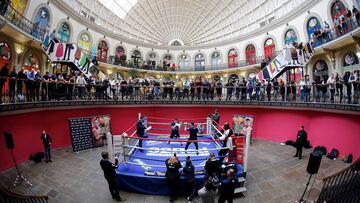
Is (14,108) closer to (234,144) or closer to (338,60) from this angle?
(234,144)

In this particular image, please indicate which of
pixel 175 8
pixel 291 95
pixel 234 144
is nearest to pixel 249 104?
pixel 291 95

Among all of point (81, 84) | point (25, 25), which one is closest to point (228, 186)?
point (81, 84)

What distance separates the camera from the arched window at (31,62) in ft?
52.0

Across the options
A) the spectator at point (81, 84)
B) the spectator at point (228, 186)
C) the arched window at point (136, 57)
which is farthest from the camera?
the arched window at point (136, 57)

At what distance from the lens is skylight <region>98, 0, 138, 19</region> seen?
2883 centimetres

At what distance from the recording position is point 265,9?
27.2m

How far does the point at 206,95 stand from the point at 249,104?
3.72 meters

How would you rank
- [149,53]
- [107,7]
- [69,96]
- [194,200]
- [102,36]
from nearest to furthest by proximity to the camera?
[194,200] < [69,96] < [102,36] < [107,7] < [149,53]

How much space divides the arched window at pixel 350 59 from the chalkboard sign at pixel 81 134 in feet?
67.4

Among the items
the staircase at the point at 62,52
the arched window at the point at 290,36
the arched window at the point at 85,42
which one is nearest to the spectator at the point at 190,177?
the staircase at the point at 62,52

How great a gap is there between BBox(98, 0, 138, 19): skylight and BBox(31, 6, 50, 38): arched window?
1231cm

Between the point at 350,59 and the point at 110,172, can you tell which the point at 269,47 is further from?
the point at 110,172

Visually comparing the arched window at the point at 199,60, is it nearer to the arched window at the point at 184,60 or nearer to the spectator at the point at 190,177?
the arched window at the point at 184,60

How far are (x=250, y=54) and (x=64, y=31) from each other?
24699 mm
